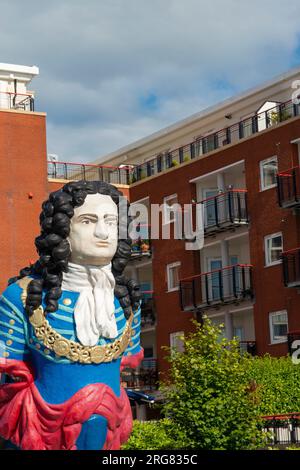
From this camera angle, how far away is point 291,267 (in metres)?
40.0

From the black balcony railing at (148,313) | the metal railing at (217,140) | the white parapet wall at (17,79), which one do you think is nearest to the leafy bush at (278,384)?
the metal railing at (217,140)

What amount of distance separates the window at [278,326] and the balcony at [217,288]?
151cm

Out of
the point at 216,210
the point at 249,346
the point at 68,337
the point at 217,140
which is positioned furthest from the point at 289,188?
the point at 68,337

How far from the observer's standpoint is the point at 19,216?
149 feet

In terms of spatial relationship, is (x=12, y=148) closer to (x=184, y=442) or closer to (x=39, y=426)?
(x=184, y=442)

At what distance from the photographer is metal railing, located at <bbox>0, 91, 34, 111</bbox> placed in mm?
47197

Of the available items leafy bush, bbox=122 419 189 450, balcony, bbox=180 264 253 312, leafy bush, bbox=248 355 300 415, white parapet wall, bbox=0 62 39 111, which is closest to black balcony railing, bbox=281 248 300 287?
balcony, bbox=180 264 253 312

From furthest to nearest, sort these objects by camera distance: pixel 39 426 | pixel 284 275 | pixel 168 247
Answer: pixel 168 247, pixel 284 275, pixel 39 426

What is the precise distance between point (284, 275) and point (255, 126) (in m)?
6.28

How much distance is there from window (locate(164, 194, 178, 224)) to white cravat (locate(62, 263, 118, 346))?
3140 cm

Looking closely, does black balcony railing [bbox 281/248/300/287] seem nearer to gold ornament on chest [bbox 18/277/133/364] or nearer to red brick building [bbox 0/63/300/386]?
red brick building [bbox 0/63/300/386]

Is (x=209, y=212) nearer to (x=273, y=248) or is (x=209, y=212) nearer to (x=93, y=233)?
(x=273, y=248)
